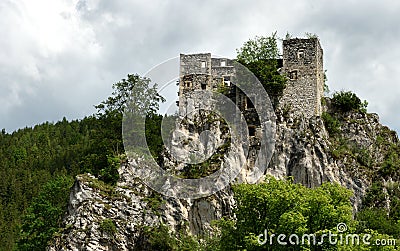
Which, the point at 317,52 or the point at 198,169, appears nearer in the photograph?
the point at 198,169

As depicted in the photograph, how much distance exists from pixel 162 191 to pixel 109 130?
7.71 metres

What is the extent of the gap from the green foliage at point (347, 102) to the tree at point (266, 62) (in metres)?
4.52

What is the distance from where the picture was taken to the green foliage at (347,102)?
4550 cm

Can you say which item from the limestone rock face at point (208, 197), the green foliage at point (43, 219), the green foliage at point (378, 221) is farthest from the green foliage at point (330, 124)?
the green foliage at point (43, 219)

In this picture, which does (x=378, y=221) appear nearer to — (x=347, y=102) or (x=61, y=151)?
(x=347, y=102)

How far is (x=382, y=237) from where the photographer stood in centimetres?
2688

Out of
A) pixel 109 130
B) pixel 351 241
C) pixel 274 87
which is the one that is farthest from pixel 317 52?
pixel 351 241

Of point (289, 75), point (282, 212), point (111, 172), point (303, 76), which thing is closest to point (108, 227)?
point (111, 172)

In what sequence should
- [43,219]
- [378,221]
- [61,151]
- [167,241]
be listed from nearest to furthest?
[167,241], [378,221], [43,219], [61,151]

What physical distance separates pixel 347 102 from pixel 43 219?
22520 mm

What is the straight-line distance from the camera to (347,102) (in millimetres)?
45500

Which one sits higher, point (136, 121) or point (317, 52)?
point (317, 52)

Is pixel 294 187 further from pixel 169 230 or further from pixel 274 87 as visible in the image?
pixel 274 87

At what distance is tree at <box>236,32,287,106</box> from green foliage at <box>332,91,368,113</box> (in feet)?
14.8
